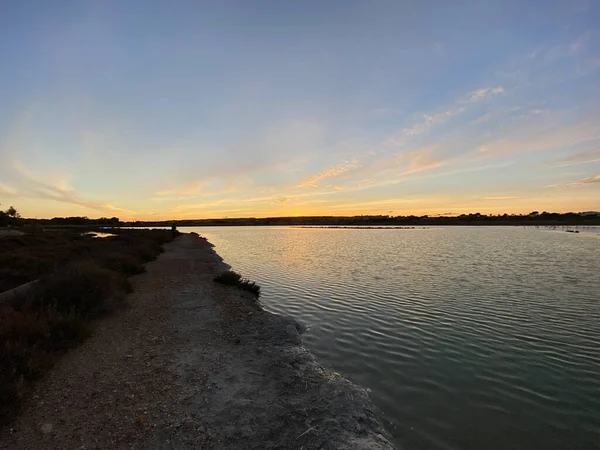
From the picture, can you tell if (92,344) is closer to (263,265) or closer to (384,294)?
(384,294)

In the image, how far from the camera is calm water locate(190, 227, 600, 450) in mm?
6188

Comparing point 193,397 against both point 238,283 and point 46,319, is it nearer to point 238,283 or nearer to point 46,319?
point 46,319

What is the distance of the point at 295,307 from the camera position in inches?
593

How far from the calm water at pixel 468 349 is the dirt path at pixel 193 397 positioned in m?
0.99

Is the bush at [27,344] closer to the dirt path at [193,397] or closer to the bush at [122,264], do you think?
the dirt path at [193,397]

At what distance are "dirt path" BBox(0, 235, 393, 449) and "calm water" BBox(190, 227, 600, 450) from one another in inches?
38.9

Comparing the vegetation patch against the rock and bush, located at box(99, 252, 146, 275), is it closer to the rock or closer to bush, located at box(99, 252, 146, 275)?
bush, located at box(99, 252, 146, 275)

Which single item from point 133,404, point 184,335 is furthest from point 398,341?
point 133,404

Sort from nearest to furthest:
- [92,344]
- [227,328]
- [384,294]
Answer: [92,344] < [227,328] < [384,294]

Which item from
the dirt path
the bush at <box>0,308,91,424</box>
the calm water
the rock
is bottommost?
the calm water

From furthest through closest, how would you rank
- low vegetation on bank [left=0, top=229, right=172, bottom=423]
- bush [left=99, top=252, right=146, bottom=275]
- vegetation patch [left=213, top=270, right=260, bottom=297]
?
bush [left=99, top=252, right=146, bottom=275]
vegetation patch [left=213, top=270, right=260, bottom=297]
low vegetation on bank [left=0, top=229, right=172, bottom=423]

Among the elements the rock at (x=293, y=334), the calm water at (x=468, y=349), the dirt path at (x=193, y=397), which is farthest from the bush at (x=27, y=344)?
the calm water at (x=468, y=349)

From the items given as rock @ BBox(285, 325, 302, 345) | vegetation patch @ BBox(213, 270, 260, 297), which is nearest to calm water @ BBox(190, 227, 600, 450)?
rock @ BBox(285, 325, 302, 345)

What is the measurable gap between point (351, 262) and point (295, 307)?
1554cm
